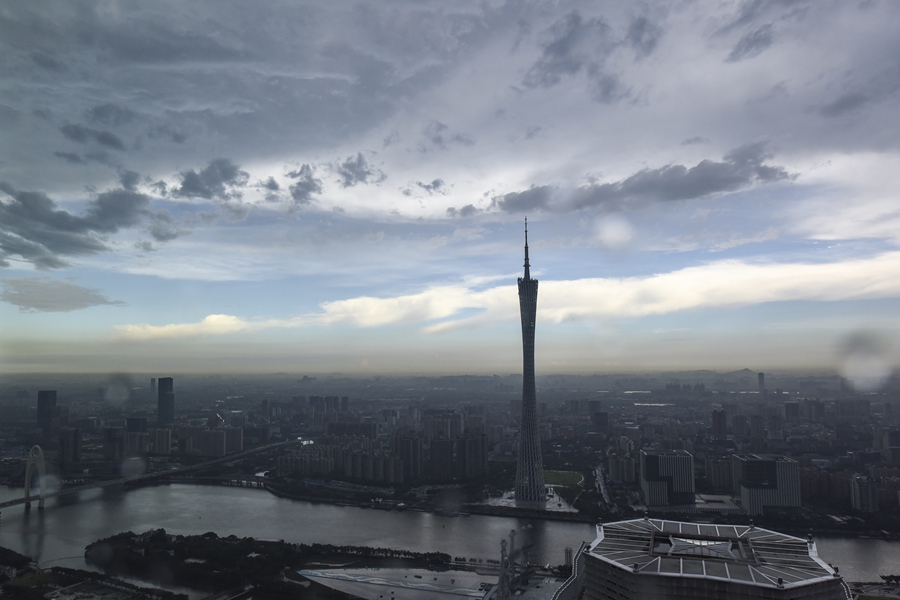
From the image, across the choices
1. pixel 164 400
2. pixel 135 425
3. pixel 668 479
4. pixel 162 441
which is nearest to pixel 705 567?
pixel 668 479

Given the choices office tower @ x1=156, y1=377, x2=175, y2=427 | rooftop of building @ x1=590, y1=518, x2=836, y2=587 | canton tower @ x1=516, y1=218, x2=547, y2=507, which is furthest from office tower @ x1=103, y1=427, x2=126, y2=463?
rooftop of building @ x1=590, y1=518, x2=836, y2=587

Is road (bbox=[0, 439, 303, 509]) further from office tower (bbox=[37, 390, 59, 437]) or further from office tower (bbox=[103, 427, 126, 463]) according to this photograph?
office tower (bbox=[37, 390, 59, 437])

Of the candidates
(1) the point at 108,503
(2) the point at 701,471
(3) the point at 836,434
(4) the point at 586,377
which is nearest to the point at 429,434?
(2) the point at 701,471

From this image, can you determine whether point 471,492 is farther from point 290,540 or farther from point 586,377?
point 586,377

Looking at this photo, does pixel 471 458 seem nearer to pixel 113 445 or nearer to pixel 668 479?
pixel 668 479

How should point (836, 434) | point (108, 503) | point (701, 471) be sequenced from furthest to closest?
point (836, 434)
point (701, 471)
point (108, 503)

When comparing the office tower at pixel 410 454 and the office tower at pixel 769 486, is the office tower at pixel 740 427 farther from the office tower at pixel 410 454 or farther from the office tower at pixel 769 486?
the office tower at pixel 410 454

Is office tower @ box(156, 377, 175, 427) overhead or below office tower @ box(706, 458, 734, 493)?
overhead
